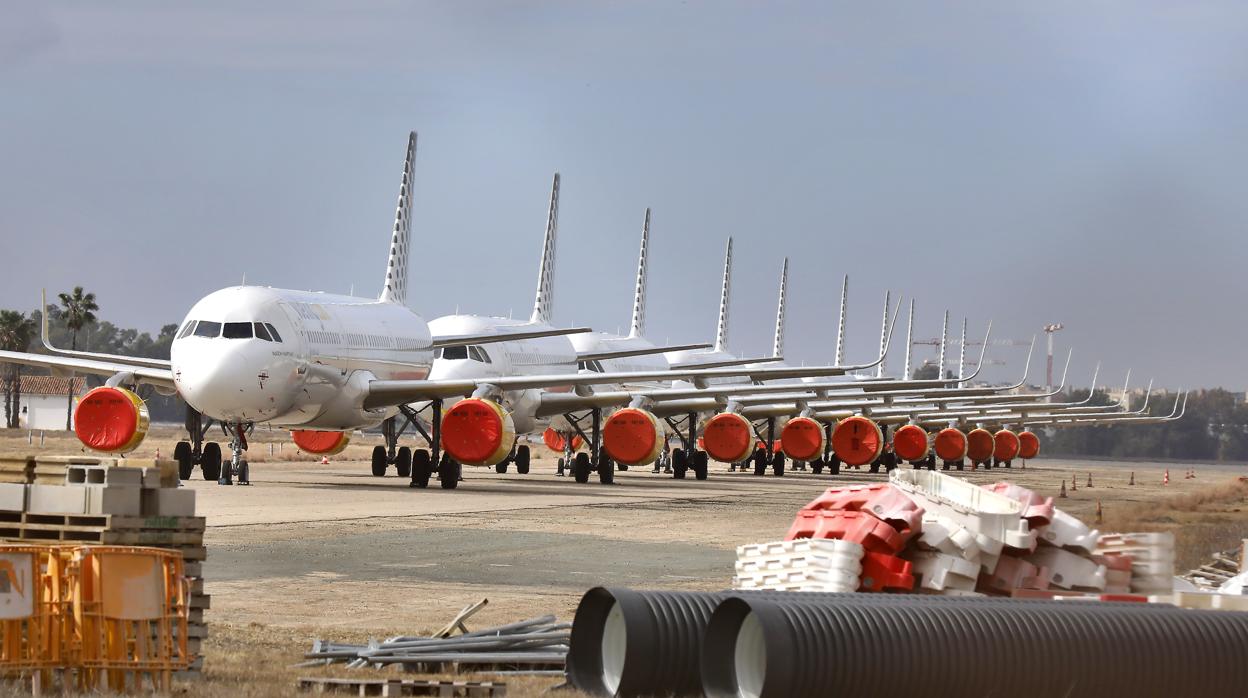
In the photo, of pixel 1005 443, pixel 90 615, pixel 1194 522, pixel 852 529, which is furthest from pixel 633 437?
pixel 1005 443

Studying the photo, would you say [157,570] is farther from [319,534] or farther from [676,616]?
[319,534]

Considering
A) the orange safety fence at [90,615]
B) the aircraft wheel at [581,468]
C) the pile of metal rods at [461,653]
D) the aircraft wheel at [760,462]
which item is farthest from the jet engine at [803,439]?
the orange safety fence at [90,615]

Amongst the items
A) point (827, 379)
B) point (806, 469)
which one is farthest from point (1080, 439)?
point (806, 469)

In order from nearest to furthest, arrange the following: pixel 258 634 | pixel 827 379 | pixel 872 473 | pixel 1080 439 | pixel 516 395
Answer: pixel 258 634
pixel 516 395
pixel 872 473
pixel 827 379
pixel 1080 439

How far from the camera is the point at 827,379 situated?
3386 inches

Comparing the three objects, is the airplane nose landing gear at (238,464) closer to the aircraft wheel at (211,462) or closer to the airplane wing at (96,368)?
the aircraft wheel at (211,462)

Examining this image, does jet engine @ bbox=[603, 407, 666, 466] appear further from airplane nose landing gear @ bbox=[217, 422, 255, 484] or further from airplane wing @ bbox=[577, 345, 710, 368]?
airplane nose landing gear @ bbox=[217, 422, 255, 484]

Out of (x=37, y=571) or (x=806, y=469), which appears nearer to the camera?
(x=37, y=571)

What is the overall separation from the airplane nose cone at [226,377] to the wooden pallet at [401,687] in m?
21.6

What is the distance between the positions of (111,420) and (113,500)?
21653mm

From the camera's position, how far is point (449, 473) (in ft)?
113

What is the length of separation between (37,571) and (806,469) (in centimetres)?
6195

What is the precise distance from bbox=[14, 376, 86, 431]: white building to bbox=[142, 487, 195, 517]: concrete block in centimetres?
11932

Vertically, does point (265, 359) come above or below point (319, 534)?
above
